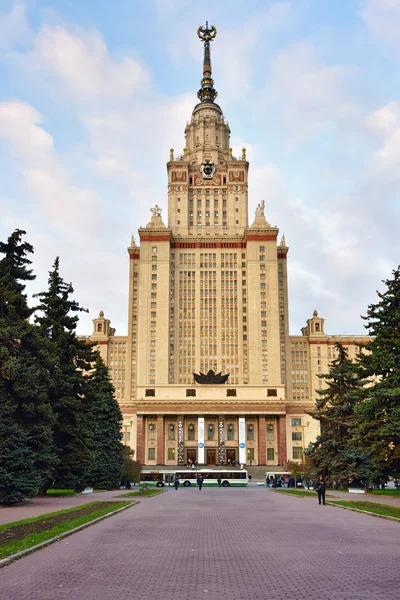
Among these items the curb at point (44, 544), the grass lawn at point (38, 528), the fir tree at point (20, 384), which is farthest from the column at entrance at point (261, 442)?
the curb at point (44, 544)

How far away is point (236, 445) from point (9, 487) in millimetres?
73324

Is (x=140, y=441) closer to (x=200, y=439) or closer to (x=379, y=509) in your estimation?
(x=200, y=439)

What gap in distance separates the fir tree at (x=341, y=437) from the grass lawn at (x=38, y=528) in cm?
2619

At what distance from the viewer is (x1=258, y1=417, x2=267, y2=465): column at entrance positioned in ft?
311

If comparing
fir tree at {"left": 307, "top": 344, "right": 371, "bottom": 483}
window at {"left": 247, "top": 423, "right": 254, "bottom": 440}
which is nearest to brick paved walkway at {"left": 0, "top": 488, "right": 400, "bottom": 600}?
fir tree at {"left": 307, "top": 344, "right": 371, "bottom": 483}

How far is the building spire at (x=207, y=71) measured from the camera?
442 feet

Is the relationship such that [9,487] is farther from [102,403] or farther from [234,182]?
[234,182]

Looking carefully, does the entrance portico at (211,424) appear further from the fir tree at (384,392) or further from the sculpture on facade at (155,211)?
the fir tree at (384,392)

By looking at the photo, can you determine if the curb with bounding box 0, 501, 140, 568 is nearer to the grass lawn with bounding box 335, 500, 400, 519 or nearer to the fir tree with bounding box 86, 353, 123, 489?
the grass lawn with bounding box 335, 500, 400, 519

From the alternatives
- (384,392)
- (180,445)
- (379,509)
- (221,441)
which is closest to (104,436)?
(384,392)

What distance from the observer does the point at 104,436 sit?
1948 inches

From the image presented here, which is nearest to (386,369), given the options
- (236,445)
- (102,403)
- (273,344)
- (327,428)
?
(327,428)

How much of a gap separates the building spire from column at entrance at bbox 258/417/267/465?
75.1 metres

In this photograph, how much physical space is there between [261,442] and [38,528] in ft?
267
